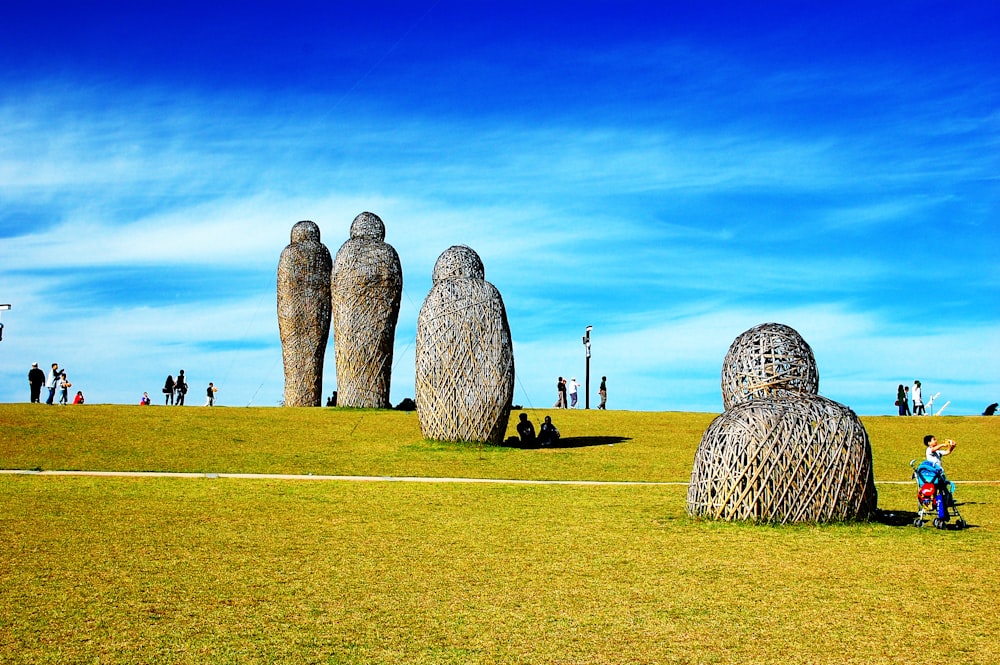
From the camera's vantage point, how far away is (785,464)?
394 inches

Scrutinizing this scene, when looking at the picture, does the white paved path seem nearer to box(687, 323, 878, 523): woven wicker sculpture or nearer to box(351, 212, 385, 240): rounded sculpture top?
box(687, 323, 878, 523): woven wicker sculpture

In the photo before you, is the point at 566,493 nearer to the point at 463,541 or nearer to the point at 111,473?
the point at 463,541

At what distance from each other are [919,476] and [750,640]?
19.9ft

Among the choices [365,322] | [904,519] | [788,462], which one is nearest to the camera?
[788,462]

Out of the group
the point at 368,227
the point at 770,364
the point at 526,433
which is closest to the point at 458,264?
the point at 526,433

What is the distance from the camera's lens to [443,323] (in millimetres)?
19891

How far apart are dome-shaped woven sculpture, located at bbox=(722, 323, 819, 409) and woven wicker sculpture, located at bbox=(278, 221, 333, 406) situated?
72.2 feet

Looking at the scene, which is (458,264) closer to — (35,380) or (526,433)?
(526,433)

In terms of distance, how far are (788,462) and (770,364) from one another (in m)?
3.16

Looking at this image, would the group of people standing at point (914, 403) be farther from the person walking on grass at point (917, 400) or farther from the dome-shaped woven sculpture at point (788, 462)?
the dome-shaped woven sculpture at point (788, 462)

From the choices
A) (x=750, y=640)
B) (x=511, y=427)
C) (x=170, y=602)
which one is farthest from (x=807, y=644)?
(x=511, y=427)

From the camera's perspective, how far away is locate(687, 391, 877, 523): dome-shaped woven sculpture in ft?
32.6

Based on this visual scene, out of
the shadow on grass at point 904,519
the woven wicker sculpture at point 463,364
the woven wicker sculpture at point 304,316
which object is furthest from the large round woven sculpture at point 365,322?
the shadow on grass at point 904,519

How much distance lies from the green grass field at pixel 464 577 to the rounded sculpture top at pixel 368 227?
1538 cm
